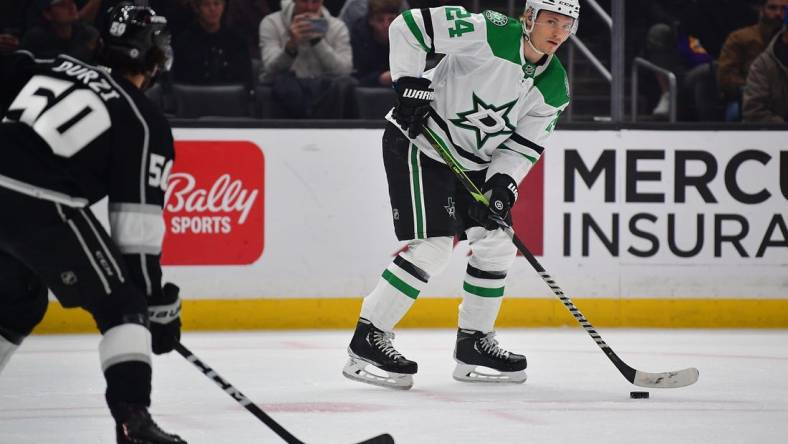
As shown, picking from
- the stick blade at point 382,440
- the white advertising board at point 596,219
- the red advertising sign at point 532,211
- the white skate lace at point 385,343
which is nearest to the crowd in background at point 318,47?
the white advertising board at point 596,219

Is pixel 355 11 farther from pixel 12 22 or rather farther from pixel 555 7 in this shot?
pixel 555 7

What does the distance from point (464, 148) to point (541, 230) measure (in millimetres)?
1445

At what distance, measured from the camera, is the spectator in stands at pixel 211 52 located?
5.59m

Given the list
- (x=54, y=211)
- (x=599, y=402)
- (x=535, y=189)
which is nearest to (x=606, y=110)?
(x=535, y=189)

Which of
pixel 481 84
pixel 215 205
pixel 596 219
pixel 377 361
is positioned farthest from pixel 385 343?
pixel 596 219

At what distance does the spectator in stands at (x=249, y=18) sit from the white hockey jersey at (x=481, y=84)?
63.8 inches

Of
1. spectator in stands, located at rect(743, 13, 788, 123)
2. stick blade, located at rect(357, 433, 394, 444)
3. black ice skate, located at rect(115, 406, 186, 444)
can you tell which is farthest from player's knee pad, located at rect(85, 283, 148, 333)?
spectator in stands, located at rect(743, 13, 788, 123)

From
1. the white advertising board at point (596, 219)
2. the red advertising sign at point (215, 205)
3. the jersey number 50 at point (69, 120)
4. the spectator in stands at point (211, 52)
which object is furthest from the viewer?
the spectator in stands at point (211, 52)

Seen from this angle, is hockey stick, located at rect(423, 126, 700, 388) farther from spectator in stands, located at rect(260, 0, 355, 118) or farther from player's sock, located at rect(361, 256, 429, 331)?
spectator in stands, located at rect(260, 0, 355, 118)

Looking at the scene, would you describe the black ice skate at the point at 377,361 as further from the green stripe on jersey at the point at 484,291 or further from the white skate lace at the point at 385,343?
the green stripe on jersey at the point at 484,291

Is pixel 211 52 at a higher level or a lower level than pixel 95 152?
lower

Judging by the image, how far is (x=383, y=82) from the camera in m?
5.77

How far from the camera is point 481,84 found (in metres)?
4.12

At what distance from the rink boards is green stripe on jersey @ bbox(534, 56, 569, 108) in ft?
4.39
